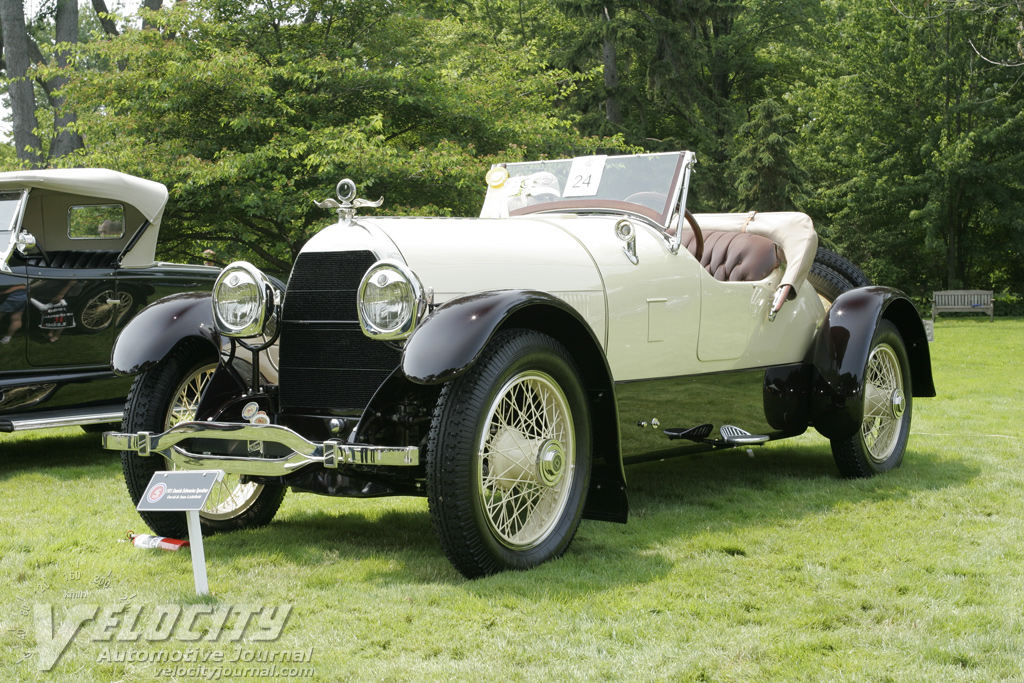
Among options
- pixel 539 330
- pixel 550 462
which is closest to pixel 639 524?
pixel 550 462

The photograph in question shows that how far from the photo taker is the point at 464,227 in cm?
460

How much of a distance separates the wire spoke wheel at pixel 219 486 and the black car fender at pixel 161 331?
0.70ft

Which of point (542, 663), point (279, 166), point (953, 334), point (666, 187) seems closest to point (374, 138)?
point (279, 166)

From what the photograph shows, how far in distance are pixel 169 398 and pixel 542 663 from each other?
2540mm

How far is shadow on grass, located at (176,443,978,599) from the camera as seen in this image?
398cm

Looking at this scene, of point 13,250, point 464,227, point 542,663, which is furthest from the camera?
point 13,250

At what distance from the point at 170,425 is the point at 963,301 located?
77.9 ft

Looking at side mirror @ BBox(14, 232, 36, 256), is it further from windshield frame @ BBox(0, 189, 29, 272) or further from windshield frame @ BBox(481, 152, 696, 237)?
windshield frame @ BBox(481, 152, 696, 237)

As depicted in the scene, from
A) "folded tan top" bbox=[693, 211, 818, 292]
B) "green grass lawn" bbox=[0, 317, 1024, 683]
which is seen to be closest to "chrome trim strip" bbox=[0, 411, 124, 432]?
"green grass lawn" bbox=[0, 317, 1024, 683]

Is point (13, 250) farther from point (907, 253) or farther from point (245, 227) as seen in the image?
point (907, 253)

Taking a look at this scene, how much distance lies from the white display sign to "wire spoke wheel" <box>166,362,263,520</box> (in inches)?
90.0

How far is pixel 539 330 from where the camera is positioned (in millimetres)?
4191

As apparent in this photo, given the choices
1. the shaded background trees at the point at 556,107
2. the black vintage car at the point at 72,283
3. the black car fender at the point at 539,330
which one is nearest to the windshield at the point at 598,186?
the black car fender at the point at 539,330

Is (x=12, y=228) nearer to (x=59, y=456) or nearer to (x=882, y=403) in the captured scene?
(x=59, y=456)
